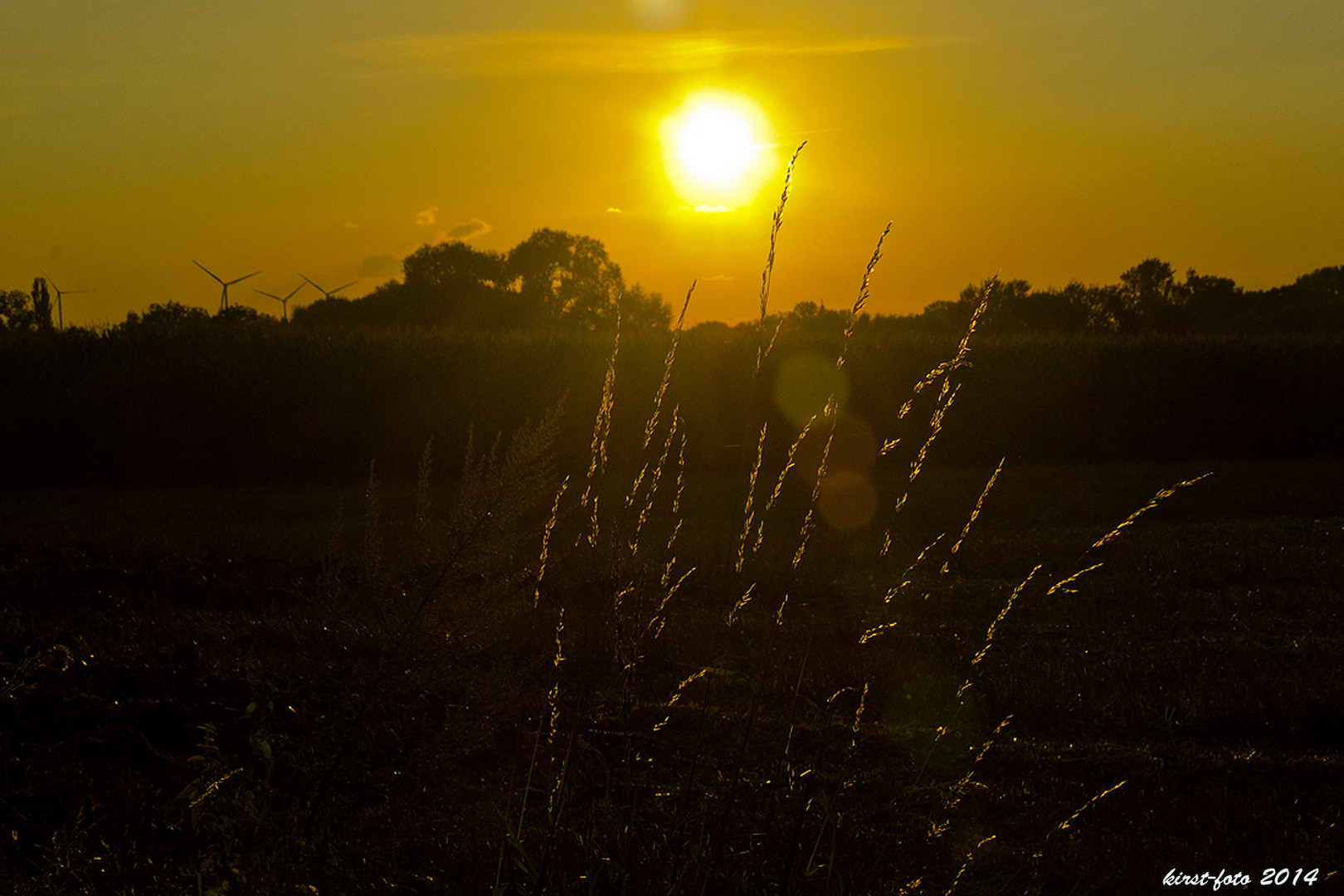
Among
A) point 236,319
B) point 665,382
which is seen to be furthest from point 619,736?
point 236,319

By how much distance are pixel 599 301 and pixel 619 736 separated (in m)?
71.8

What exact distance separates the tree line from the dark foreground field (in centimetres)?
3889

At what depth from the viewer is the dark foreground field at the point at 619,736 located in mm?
3064

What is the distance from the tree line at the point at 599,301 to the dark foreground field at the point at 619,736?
3889 centimetres

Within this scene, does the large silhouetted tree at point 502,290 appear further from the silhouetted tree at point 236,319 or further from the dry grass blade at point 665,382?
the dry grass blade at point 665,382

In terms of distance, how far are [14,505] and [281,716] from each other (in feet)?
49.2

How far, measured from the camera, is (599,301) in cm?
7519

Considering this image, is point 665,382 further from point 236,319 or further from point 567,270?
point 567,270

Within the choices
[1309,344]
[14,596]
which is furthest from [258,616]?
[1309,344]

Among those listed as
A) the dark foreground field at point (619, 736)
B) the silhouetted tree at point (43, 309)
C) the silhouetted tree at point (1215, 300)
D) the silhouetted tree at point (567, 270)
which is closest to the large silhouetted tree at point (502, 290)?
the silhouetted tree at point (567, 270)

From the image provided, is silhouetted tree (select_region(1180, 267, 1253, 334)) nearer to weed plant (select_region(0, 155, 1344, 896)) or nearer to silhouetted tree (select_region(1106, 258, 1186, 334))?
silhouetted tree (select_region(1106, 258, 1186, 334))

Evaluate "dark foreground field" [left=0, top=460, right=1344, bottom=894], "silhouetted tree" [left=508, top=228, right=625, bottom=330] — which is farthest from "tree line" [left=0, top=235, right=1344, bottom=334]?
"dark foreground field" [left=0, top=460, right=1344, bottom=894]

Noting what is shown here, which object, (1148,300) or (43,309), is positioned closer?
(43,309)

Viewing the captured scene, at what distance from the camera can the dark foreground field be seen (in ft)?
10.1
